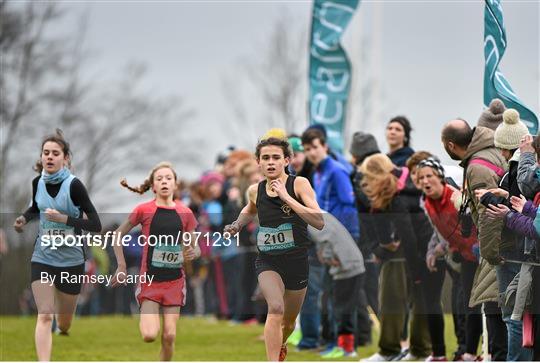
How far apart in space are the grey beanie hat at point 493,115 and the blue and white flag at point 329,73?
6.47m

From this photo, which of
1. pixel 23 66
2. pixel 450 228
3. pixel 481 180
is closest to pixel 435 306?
pixel 450 228

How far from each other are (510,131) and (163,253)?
134 inches

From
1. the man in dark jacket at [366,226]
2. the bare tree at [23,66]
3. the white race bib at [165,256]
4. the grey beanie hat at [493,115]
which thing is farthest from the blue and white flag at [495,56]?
the bare tree at [23,66]

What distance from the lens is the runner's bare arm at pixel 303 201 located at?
467 inches

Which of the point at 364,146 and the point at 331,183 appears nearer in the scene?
the point at 331,183

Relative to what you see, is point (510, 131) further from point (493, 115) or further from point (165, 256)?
point (165, 256)

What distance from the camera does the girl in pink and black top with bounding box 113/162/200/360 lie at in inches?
507

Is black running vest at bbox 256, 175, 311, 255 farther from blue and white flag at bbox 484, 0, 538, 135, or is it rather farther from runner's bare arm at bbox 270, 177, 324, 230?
blue and white flag at bbox 484, 0, 538, 135

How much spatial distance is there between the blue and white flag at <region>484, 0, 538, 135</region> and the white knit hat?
138cm

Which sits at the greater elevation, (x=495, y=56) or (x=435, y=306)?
(x=495, y=56)

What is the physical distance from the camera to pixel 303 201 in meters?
12.1

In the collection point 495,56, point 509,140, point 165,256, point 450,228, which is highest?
point 495,56

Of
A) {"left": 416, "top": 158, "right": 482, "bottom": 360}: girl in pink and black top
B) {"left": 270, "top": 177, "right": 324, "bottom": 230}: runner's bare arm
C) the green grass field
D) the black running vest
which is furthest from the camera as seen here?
the green grass field

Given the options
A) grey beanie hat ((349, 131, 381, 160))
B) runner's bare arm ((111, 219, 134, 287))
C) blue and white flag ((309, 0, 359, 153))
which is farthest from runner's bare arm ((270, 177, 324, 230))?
blue and white flag ((309, 0, 359, 153))
